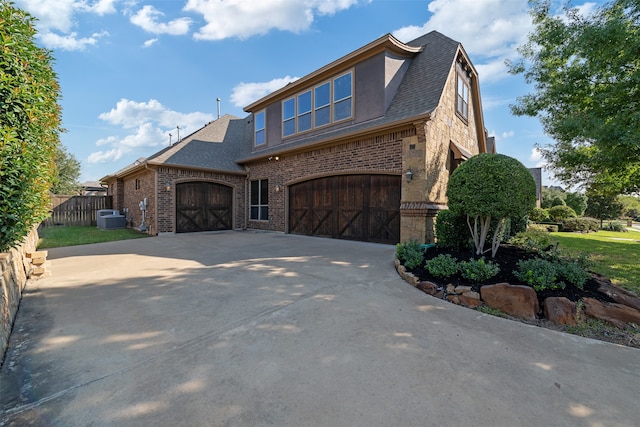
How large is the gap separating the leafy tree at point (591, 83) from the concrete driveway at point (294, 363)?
6095 millimetres

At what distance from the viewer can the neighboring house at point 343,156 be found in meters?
8.15

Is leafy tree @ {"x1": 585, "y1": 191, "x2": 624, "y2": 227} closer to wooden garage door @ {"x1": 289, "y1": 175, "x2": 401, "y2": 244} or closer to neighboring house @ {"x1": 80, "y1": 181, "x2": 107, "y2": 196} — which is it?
wooden garage door @ {"x1": 289, "y1": 175, "x2": 401, "y2": 244}

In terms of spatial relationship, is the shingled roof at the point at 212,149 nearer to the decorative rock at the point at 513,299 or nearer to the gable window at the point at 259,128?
the gable window at the point at 259,128

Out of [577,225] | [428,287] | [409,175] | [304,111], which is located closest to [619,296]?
[428,287]

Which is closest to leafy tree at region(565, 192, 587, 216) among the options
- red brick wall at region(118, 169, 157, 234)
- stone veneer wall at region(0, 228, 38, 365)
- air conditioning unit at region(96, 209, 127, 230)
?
red brick wall at region(118, 169, 157, 234)

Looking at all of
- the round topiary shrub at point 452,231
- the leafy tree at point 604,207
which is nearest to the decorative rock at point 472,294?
the round topiary shrub at point 452,231

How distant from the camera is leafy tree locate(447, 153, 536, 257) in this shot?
4617 millimetres

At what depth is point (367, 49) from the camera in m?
8.95

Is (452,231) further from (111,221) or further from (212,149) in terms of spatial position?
(111,221)

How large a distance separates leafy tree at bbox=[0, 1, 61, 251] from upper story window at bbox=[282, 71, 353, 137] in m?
7.98

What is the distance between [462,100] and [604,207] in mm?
26701

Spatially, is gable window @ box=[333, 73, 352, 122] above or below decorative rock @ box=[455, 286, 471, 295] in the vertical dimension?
above

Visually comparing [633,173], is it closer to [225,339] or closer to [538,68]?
[538,68]

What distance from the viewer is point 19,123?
340cm
